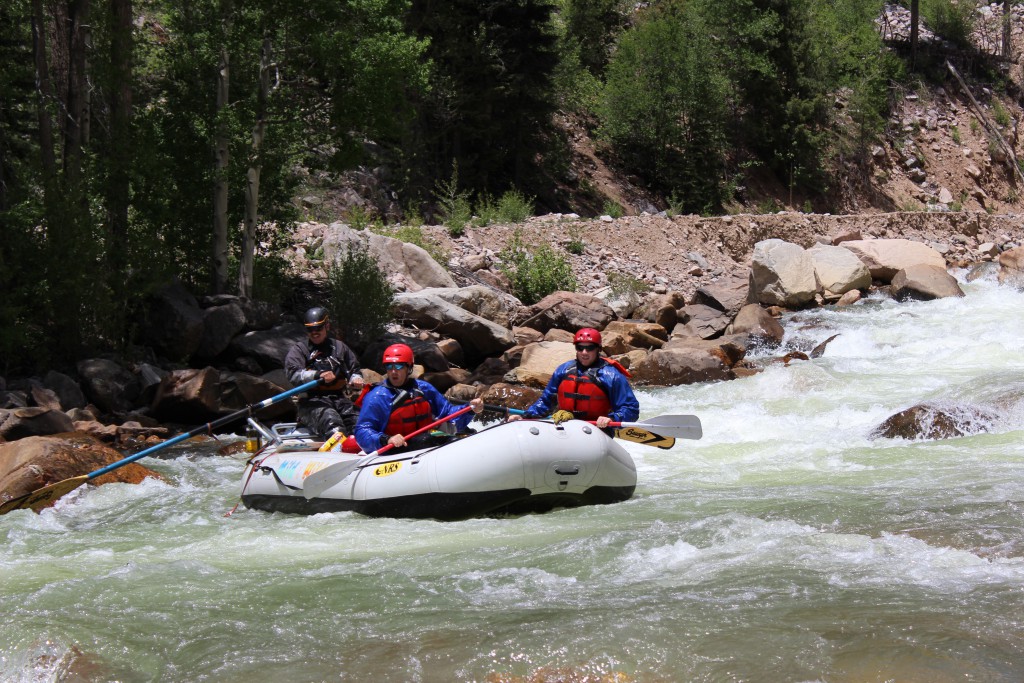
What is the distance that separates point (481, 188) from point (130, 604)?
18.4 m

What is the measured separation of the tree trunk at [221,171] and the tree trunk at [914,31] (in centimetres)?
3027

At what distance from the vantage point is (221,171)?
1244 centimetres

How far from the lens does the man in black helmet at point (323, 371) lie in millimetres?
7652

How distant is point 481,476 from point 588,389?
1245mm

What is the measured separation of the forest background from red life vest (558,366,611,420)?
668 cm

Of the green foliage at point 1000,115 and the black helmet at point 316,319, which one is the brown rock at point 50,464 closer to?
the black helmet at point 316,319

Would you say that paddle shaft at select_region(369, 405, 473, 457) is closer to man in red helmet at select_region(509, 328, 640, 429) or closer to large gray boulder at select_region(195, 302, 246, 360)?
man in red helmet at select_region(509, 328, 640, 429)

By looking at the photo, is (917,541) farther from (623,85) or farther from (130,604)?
(623,85)

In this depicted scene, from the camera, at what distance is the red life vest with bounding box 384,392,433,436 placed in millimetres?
6891

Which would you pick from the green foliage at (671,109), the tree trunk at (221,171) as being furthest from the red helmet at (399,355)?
the green foliage at (671,109)

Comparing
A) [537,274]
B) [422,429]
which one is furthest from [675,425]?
[537,274]

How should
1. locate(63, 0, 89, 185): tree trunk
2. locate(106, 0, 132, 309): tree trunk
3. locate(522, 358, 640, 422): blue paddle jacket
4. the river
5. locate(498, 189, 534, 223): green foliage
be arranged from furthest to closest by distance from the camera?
locate(498, 189, 534, 223): green foliage
locate(63, 0, 89, 185): tree trunk
locate(106, 0, 132, 309): tree trunk
locate(522, 358, 640, 422): blue paddle jacket
the river

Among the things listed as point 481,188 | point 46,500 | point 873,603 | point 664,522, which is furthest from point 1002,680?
point 481,188

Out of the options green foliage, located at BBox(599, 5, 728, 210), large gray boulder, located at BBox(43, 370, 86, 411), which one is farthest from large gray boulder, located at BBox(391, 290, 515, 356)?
green foliage, located at BBox(599, 5, 728, 210)
